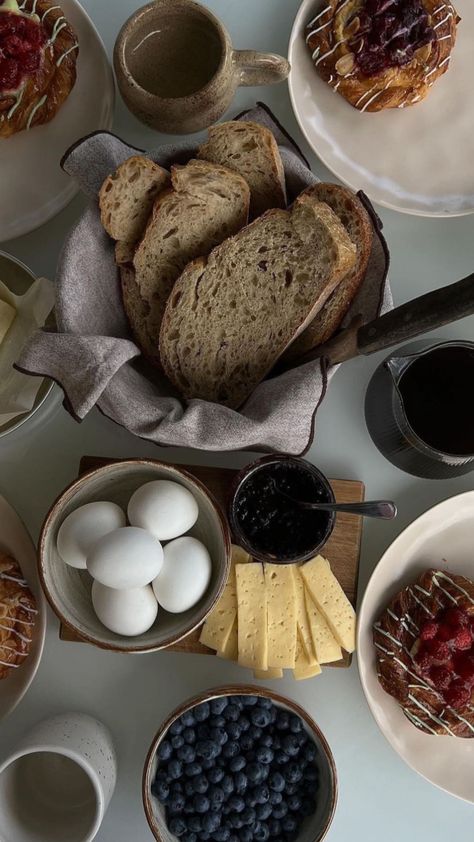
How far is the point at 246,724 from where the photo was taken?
1080 millimetres

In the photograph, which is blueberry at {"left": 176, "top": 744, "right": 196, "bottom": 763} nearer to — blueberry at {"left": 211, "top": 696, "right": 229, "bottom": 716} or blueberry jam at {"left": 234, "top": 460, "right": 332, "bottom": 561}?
blueberry at {"left": 211, "top": 696, "right": 229, "bottom": 716}

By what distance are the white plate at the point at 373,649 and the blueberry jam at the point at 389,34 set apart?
2.14ft

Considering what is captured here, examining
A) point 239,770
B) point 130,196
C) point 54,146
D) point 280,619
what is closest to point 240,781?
point 239,770

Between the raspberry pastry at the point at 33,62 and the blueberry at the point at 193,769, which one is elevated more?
the raspberry pastry at the point at 33,62

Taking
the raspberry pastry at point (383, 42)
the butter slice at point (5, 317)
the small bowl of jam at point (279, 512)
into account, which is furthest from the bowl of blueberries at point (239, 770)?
the raspberry pastry at point (383, 42)

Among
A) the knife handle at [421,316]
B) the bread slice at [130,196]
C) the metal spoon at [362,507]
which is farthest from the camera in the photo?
the metal spoon at [362,507]

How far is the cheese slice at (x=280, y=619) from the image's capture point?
1.12 metres

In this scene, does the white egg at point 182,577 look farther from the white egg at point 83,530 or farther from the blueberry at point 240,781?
the blueberry at point 240,781

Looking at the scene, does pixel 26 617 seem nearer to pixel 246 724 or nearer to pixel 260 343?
pixel 246 724

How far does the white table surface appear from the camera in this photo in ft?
3.88

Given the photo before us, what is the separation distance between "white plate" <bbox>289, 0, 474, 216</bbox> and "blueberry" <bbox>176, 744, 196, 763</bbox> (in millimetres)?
853

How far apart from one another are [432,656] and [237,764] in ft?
1.05

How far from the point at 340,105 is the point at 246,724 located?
94 centimetres

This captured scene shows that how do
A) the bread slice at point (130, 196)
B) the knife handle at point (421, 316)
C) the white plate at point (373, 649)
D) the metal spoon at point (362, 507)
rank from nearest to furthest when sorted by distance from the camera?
the knife handle at point (421, 316) < the bread slice at point (130, 196) < the metal spoon at point (362, 507) < the white plate at point (373, 649)
